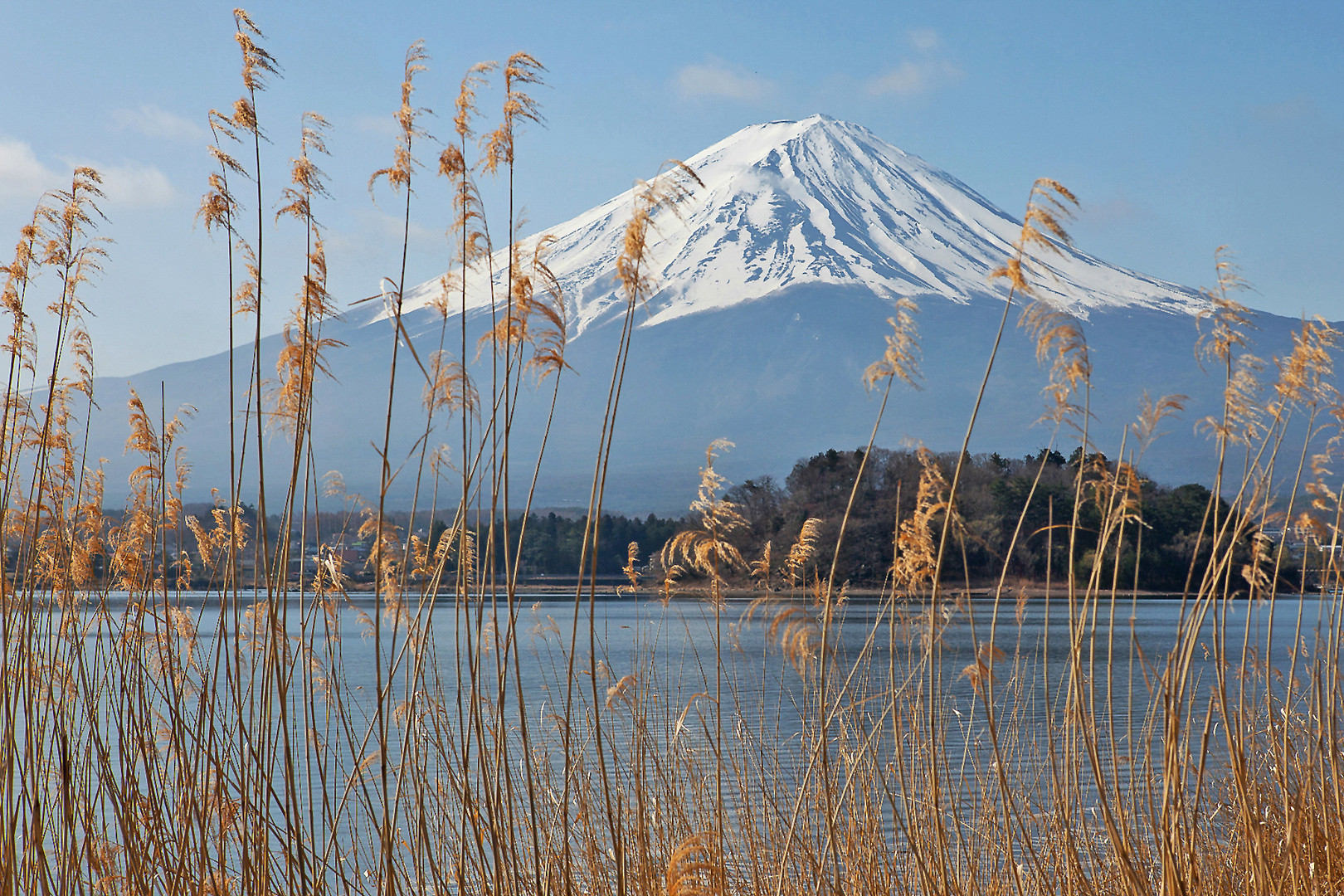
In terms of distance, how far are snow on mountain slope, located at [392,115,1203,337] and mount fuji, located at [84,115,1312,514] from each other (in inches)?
11.1

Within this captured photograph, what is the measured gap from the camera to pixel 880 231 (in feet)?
355

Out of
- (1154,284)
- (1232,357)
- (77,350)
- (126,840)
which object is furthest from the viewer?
(1154,284)

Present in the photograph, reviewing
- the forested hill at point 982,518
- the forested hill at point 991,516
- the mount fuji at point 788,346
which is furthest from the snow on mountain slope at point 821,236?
the forested hill at point 991,516

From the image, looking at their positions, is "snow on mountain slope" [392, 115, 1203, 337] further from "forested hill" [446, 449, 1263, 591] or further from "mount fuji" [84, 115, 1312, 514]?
"forested hill" [446, 449, 1263, 591]

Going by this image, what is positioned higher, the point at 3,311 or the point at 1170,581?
the point at 3,311

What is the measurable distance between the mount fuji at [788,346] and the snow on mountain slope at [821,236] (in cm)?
28

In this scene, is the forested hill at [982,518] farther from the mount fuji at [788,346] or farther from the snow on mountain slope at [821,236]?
the snow on mountain slope at [821,236]

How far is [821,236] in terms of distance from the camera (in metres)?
112

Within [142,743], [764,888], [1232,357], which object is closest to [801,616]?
[764,888]

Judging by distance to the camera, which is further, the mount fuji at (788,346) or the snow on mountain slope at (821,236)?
the snow on mountain slope at (821,236)

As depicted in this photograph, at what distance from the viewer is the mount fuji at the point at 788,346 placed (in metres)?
99.9

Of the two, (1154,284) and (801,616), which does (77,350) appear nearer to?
(801,616)

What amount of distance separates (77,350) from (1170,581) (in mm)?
26519

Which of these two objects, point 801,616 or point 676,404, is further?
point 676,404
